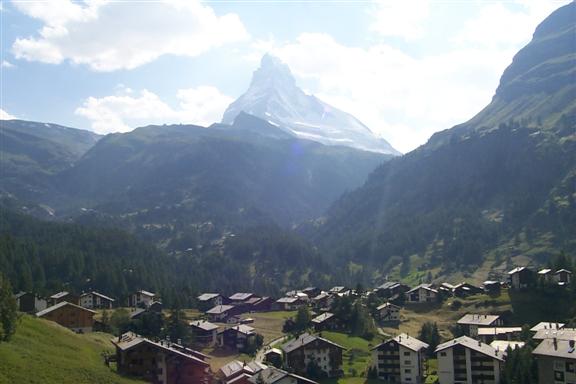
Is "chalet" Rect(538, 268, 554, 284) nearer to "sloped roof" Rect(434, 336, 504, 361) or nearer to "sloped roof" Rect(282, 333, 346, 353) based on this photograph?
"sloped roof" Rect(434, 336, 504, 361)

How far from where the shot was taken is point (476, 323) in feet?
410

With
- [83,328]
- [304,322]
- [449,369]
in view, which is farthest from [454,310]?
[83,328]

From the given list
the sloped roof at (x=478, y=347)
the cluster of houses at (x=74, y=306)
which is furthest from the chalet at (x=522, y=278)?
the cluster of houses at (x=74, y=306)

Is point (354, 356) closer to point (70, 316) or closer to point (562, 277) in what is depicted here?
point (70, 316)

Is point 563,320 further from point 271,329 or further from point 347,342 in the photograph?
point 271,329

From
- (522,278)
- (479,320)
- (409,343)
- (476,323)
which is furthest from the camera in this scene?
(522,278)

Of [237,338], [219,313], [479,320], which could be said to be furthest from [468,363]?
[219,313]

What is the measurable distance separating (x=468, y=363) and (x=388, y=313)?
53257mm

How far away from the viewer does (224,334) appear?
12238cm

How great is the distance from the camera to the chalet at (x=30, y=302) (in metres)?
123

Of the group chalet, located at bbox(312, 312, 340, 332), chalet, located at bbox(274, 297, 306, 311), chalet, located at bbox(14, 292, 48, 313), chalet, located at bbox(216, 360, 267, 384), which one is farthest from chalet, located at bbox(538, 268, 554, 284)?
chalet, located at bbox(14, 292, 48, 313)

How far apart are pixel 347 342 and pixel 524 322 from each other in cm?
4020

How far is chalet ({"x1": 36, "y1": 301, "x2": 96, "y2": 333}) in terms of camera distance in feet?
360

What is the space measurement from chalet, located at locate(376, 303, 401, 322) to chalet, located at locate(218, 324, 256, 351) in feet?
125
